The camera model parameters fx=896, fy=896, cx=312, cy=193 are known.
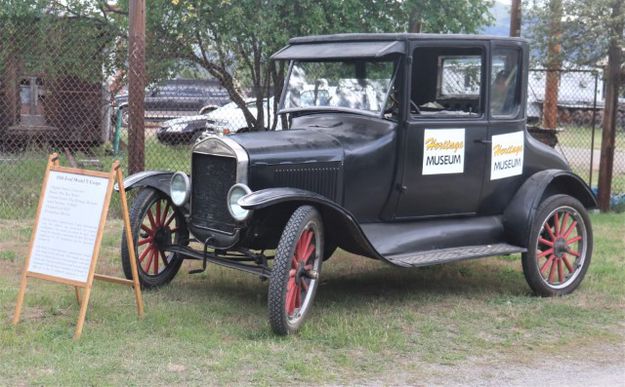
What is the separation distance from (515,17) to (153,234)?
7.61 meters

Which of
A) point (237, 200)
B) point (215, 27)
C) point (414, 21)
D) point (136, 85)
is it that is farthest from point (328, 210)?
point (414, 21)

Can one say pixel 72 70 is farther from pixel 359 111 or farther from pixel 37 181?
pixel 359 111

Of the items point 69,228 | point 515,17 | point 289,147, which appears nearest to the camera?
point 69,228

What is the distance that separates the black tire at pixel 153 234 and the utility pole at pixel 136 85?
254 centimetres

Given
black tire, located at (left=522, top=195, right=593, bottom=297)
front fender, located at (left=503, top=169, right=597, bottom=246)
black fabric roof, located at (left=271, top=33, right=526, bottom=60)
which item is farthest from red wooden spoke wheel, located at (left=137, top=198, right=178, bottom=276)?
black tire, located at (left=522, top=195, right=593, bottom=297)

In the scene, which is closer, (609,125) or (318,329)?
(318,329)

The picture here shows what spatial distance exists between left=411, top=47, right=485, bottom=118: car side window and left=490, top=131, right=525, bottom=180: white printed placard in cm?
29

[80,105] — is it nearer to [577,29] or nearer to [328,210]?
[577,29]

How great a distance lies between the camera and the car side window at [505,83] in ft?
23.0

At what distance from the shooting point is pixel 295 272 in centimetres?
579

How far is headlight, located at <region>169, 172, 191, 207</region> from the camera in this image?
642 centimetres

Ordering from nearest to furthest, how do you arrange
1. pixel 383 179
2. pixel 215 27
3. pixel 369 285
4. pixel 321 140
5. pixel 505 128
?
pixel 321 140
pixel 383 179
pixel 505 128
pixel 369 285
pixel 215 27

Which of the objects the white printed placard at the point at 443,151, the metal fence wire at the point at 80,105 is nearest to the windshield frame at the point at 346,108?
the white printed placard at the point at 443,151

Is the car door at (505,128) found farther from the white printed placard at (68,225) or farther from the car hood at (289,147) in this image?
the white printed placard at (68,225)
